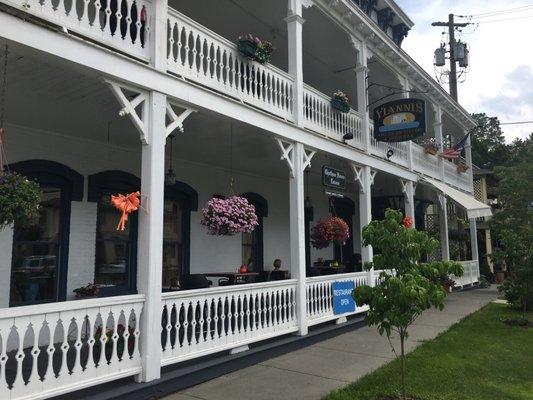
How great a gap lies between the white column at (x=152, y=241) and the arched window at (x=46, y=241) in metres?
2.55

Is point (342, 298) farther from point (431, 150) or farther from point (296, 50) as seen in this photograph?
point (431, 150)

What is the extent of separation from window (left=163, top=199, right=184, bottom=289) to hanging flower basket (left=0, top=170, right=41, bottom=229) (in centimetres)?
527

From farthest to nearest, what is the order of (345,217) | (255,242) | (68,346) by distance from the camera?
(345,217)
(255,242)
(68,346)

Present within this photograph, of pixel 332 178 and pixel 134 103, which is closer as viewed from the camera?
pixel 134 103

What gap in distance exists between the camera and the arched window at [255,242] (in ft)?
38.1

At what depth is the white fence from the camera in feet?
55.2

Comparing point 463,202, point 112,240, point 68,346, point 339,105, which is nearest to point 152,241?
point 68,346

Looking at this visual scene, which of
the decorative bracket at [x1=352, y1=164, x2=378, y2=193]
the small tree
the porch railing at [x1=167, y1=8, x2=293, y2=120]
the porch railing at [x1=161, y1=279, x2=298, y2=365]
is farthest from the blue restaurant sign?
the small tree

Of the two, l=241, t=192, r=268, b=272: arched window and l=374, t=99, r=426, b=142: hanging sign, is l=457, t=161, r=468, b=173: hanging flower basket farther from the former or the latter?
l=241, t=192, r=268, b=272: arched window

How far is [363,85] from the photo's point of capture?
10.2 metres

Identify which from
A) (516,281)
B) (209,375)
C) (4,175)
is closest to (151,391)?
(209,375)

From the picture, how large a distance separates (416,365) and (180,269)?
5088 mm

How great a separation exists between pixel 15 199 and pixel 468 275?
1706cm

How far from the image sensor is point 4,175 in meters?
4.02
